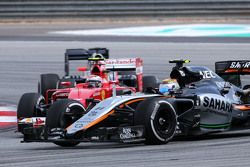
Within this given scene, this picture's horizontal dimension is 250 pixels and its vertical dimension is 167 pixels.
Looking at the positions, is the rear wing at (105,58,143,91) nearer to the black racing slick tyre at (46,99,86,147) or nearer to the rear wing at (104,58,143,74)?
the rear wing at (104,58,143,74)

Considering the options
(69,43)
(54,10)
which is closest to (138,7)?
(54,10)

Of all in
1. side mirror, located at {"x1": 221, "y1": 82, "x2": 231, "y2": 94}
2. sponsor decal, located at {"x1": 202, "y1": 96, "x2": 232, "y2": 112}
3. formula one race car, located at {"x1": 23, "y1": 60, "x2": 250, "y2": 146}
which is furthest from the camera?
side mirror, located at {"x1": 221, "y1": 82, "x2": 231, "y2": 94}

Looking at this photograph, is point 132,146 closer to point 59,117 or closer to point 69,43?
point 59,117

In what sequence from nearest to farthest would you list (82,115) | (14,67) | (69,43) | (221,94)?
(82,115), (221,94), (14,67), (69,43)

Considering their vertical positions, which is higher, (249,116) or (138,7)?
(138,7)

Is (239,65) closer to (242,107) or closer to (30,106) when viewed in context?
(242,107)

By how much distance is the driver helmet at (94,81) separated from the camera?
14.9m

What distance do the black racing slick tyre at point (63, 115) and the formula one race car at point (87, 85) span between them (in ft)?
3.46

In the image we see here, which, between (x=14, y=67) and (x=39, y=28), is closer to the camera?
(x=14, y=67)

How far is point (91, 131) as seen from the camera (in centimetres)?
1075

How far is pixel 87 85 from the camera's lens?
14844 mm

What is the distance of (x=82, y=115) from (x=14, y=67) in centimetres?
1380

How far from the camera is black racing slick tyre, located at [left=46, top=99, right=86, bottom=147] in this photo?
11.2 m

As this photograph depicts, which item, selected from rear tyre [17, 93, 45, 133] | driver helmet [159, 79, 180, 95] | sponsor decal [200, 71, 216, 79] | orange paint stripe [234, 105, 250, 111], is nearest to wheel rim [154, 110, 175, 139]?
driver helmet [159, 79, 180, 95]
